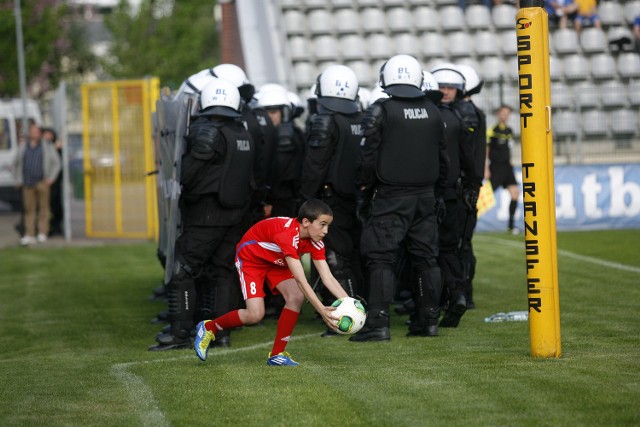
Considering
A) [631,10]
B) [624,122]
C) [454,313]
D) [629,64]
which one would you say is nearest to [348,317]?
[454,313]

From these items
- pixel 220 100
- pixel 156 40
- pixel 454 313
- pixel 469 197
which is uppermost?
pixel 156 40

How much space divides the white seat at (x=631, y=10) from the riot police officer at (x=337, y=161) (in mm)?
17937

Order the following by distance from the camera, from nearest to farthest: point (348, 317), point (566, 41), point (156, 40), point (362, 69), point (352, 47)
→ point (348, 317) → point (362, 69) → point (566, 41) → point (352, 47) → point (156, 40)

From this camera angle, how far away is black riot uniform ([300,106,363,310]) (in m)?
10.7

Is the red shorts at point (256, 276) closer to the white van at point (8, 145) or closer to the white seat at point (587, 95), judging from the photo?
the white seat at point (587, 95)

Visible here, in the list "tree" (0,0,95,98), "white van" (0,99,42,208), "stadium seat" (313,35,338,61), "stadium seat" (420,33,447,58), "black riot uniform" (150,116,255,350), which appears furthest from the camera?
"tree" (0,0,95,98)

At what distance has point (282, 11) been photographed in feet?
91.2

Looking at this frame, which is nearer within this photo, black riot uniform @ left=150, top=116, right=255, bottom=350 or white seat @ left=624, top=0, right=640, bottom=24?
black riot uniform @ left=150, top=116, right=255, bottom=350

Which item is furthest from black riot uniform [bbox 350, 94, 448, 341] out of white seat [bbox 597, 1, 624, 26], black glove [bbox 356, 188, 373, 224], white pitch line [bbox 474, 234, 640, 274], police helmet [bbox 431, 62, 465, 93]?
white seat [bbox 597, 1, 624, 26]

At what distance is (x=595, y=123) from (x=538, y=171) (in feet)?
48.5

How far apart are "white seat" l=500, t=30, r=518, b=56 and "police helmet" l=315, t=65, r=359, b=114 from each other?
1668 centimetres

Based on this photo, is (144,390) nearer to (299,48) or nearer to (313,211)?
(313,211)

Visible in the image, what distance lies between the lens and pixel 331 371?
8.39 m

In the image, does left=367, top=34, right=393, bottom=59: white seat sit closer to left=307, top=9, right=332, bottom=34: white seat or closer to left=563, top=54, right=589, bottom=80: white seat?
left=307, top=9, right=332, bottom=34: white seat
